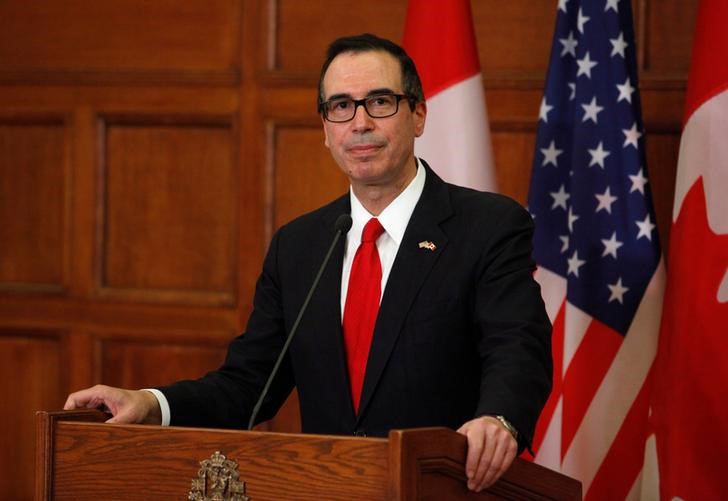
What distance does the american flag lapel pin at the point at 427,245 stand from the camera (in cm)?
247

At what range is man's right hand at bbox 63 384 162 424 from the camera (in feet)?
7.52

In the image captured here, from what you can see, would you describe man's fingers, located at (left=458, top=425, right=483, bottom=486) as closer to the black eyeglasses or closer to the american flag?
the black eyeglasses

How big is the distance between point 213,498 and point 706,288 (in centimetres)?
188

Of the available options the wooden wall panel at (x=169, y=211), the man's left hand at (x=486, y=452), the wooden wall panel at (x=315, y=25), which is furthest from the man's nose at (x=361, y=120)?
the wooden wall panel at (x=169, y=211)

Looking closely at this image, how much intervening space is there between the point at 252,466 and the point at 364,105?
94cm

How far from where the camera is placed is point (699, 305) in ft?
10.8

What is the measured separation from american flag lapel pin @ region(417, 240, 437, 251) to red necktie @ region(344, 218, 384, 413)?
109 mm

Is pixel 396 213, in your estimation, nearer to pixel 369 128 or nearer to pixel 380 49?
pixel 369 128

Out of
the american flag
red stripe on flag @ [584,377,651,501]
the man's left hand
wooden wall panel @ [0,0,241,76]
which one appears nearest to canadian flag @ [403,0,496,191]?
the american flag

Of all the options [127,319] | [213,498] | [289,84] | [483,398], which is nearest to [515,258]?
[483,398]

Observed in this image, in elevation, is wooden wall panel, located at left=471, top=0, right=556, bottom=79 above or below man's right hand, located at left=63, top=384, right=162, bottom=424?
above

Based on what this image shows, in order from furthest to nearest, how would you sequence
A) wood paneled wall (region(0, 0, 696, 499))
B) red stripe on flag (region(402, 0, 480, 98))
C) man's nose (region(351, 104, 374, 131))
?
wood paneled wall (region(0, 0, 696, 499))
red stripe on flag (region(402, 0, 480, 98))
man's nose (region(351, 104, 374, 131))

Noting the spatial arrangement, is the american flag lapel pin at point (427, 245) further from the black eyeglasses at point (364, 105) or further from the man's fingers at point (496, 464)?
the man's fingers at point (496, 464)

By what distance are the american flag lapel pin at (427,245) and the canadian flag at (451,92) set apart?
1.29 m
